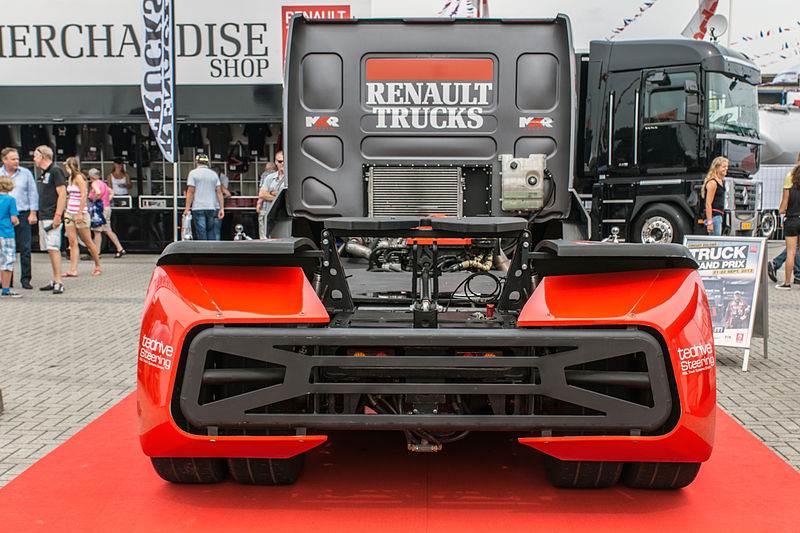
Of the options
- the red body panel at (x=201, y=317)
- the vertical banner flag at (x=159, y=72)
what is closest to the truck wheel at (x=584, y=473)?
the red body panel at (x=201, y=317)

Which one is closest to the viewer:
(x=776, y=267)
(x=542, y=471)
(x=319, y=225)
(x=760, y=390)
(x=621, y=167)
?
(x=542, y=471)

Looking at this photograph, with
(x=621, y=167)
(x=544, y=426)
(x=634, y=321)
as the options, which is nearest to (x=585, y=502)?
(x=544, y=426)

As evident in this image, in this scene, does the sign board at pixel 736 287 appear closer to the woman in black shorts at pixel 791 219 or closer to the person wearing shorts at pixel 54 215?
the woman in black shorts at pixel 791 219

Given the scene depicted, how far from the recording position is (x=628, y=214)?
42.9 ft

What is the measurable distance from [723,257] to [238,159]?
10.6 meters

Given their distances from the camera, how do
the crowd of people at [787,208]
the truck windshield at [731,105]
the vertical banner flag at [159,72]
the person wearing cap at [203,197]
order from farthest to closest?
the person wearing cap at [203,197] → the truck windshield at [731,105] → the vertical banner flag at [159,72] → the crowd of people at [787,208]

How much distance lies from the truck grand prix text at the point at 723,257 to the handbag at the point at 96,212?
1046cm

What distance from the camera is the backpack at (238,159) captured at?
14.9 meters

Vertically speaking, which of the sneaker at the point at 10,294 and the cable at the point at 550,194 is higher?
the cable at the point at 550,194

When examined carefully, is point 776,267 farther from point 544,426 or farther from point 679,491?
point 544,426

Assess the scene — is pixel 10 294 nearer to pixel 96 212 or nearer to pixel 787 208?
pixel 96 212

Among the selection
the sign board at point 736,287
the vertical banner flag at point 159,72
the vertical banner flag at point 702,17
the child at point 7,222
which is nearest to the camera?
the sign board at point 736,287

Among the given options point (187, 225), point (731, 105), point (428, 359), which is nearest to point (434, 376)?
→ point (428, 359)

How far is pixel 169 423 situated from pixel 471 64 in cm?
367
